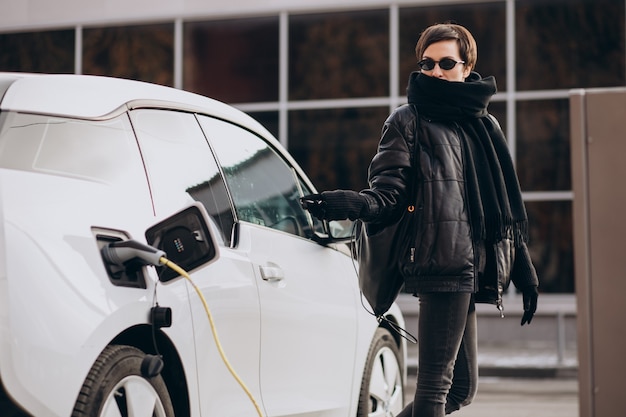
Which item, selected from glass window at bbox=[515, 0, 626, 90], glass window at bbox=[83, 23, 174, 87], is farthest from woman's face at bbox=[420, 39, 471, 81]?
glass window at bbox=[83, 23, 174, 87]

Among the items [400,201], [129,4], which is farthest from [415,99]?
[129,4]

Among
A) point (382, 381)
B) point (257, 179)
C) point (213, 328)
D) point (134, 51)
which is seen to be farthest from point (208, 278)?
point (134, 51)

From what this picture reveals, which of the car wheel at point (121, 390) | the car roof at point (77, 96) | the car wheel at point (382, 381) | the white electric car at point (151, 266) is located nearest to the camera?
the white electric car at point (151, 266)

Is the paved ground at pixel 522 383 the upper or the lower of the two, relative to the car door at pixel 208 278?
lower

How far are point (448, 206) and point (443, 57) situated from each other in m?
0.64

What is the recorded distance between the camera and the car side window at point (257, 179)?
485cm

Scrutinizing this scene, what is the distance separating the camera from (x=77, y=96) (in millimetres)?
3947

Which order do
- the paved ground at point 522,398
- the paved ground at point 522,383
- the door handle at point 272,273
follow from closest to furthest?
the door handle at point 272,273
the paved ground at point 522,398
the paved ground at point 522,383

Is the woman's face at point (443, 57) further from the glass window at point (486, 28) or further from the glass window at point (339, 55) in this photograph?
the glass window at point (339, 55)

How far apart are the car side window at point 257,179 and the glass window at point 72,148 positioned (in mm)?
770

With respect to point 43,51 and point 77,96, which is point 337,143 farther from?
point 77,96

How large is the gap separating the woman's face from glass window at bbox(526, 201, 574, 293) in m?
12.0

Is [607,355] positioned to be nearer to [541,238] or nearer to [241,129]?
[241,129]

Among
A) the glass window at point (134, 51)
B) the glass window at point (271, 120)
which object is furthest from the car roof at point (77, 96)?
the glass window at point (134, 51)
